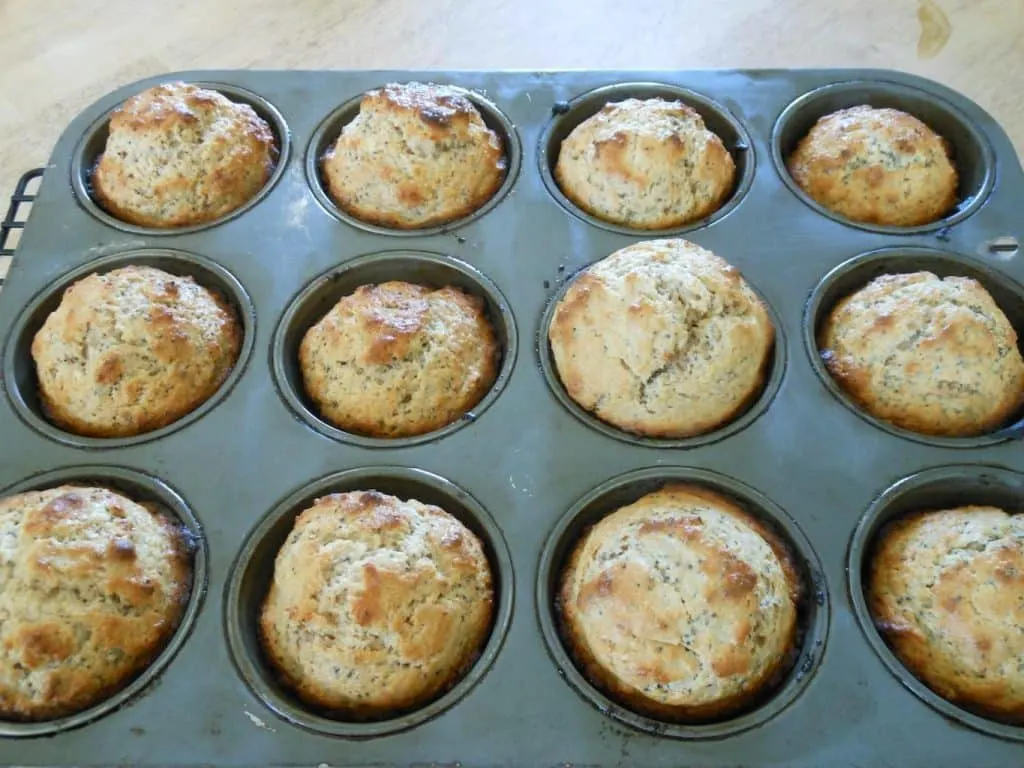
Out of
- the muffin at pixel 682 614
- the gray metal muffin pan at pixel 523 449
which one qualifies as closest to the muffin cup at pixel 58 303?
the gray metal muffin pan at pixel 523 449

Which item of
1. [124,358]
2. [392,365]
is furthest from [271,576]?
[124,358]

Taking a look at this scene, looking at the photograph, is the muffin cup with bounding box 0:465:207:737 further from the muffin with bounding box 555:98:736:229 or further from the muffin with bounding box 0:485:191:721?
the muffin with bounding box 555:98:736:229

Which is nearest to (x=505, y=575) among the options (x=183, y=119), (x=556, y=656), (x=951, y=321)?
(x=556, y=656)

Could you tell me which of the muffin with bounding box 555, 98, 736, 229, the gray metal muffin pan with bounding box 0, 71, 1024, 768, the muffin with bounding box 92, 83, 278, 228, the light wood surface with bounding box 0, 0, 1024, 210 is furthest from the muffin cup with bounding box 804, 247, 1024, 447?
the muffin with bounding box 92, 83, 278, 228

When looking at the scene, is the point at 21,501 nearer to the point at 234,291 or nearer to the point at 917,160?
the point at 234,291

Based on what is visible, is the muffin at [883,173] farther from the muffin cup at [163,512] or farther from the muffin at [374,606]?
the muffin cup at [163,512]
